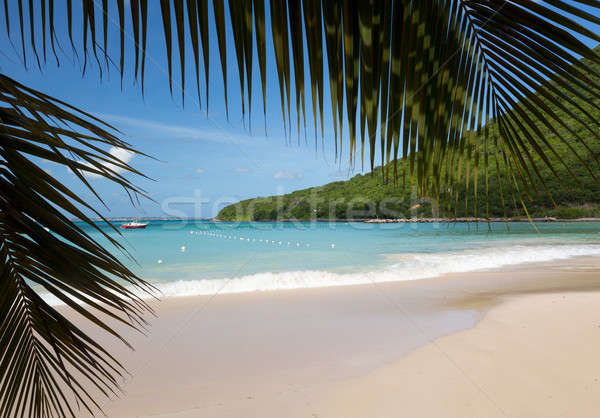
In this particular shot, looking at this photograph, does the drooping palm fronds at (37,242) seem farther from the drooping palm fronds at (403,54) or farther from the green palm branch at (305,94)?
the drooping palm fronds at (403,54)

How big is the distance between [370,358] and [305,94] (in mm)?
4916

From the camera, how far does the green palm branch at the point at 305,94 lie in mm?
450

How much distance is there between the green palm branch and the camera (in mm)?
450

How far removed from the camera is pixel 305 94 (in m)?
0.64

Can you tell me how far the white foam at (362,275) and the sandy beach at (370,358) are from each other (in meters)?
2.36

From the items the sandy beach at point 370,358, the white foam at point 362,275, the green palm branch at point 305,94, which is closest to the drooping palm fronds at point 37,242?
the green palm branch at point 305,94

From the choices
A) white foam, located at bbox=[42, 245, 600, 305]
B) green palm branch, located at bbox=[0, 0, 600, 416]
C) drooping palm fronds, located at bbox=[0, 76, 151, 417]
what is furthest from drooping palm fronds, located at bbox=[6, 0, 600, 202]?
white foam, located at bbox=[42, 245, 600, 305]

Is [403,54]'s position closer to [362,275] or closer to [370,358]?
[370,358]

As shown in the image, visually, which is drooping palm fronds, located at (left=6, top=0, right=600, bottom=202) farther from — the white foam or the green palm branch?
the white foam

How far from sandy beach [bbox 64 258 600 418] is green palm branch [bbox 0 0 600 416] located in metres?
3.51

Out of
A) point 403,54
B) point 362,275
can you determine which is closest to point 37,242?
point 403,54

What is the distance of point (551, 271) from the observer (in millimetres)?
12398

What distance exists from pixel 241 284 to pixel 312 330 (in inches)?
227

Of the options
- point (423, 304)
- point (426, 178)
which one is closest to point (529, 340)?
point (423, 304)
